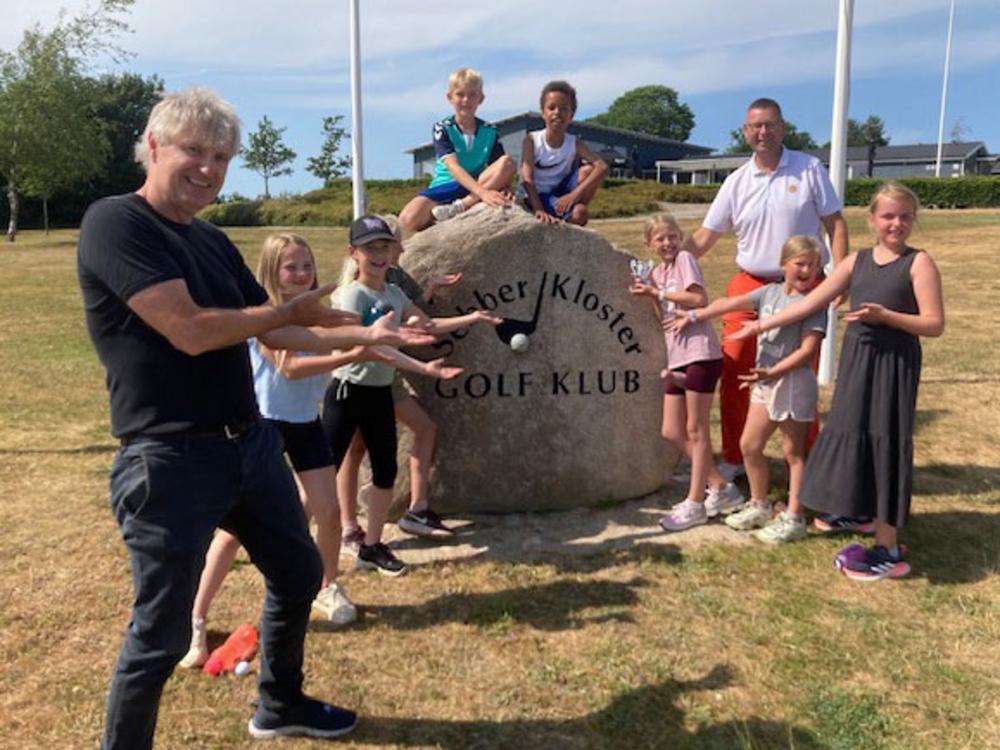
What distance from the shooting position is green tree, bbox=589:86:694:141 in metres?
93.5

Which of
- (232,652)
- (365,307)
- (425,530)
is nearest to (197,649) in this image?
(232,652)

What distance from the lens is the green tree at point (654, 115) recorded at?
93.5 metres

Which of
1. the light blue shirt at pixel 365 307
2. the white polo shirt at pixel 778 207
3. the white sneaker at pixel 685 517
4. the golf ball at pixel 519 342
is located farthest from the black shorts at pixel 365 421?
the white polo shirt at pixel 778 207

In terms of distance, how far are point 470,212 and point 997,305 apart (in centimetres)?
1087

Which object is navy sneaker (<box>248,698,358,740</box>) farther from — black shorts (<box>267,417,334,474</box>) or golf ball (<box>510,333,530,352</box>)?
golf ball (<box>510,333,530,352</box>)

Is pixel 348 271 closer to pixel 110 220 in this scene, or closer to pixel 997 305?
pixel 110 220

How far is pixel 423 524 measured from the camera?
456cm

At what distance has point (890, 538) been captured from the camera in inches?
165

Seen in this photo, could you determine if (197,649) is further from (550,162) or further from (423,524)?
(550,162)

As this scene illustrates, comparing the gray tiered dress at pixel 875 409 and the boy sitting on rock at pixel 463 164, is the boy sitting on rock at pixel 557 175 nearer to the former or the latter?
the boy sitting on rock at pixel 463 164

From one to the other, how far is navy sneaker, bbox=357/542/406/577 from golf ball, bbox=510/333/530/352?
1362 mm

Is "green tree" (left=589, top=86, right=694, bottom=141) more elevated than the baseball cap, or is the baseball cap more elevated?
"green tree" (left=589, top=86, right=694, bottom=141)

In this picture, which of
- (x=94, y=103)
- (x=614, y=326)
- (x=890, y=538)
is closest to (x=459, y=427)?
(x=614, y=326)

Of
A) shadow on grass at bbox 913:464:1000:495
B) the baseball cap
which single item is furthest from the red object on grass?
shadow on grass at bbox 913:464:1000:495
